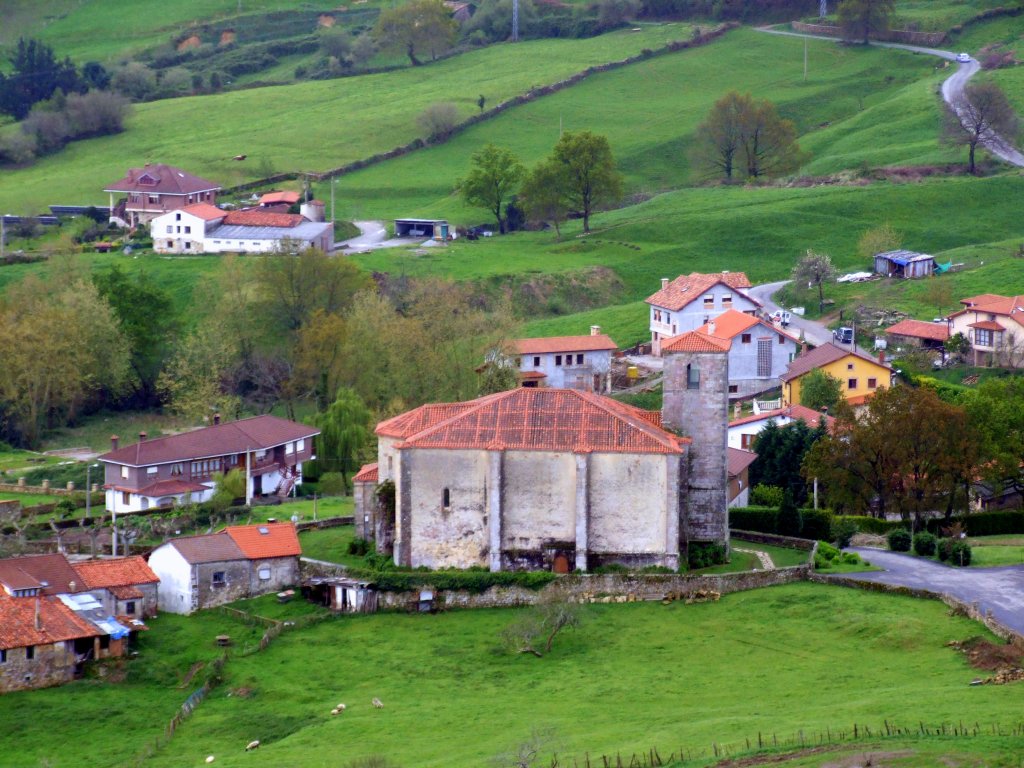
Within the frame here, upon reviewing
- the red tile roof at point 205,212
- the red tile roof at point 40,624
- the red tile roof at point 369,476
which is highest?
the red tile roof at point 205,212

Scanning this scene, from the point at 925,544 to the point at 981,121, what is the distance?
80569 mm

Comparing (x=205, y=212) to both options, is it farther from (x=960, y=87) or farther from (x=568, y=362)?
(x=960, y=87)

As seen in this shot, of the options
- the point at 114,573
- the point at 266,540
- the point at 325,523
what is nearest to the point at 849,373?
the point at 325,523

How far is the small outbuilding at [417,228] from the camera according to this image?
142250 mm

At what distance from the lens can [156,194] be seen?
14512 centimetres

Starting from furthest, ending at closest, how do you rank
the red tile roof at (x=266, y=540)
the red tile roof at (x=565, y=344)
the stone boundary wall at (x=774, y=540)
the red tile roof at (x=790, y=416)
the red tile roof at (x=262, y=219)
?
the red tile roof at (x=262, y=219)
the red tile roof at (x=565, y=344)
the red tile roof at (x=790, y=416)
the stone boundary wall at (x=774, y=540)
the red tile roof at (x=266, y=540)

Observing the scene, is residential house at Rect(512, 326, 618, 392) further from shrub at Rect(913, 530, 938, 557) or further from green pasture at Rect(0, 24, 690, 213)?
green pasture at Rect(0, 24, 690, 213)

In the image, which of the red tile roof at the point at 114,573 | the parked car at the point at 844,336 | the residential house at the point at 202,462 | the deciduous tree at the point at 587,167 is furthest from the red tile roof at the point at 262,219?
the red tile roof at the point at 114,573

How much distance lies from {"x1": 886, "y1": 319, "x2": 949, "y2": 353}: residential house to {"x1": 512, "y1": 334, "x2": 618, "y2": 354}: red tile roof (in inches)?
634

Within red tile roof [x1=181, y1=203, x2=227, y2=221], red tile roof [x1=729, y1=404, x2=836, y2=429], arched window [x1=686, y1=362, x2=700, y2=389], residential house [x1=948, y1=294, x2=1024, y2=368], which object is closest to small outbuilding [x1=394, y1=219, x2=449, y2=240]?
red tile roof [x1=181, y1=203, x2=227, y2=221]

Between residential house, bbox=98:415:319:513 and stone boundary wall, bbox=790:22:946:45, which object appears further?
stone boundary wall, bbox=790:22:946:45

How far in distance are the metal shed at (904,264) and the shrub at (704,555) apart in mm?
55112

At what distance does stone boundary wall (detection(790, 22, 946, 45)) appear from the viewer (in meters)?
180

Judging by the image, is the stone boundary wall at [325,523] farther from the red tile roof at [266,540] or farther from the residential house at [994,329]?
the residential house at [994,329]
